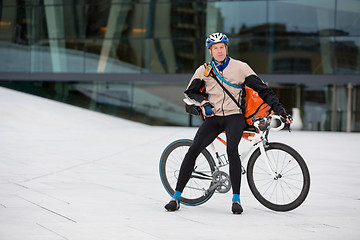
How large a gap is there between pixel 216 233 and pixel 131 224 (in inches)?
31.5

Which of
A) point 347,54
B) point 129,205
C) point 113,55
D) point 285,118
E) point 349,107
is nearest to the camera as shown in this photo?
point 285,118

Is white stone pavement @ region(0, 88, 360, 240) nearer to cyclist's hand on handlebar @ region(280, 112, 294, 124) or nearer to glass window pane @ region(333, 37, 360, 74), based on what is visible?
cyclist's hand on handlebar @ region(280, 112, 294, 124)

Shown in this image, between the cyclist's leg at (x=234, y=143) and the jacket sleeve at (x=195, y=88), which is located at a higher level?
the jacket sleeve at (x=195, y=88)

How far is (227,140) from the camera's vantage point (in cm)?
533

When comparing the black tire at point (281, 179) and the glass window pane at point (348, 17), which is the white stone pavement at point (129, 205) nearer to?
the black tire at point (281, 179)

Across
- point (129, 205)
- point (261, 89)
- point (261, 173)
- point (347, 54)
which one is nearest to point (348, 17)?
point (347, 54)

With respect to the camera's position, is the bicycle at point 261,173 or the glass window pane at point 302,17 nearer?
the bicycle at point 261,173

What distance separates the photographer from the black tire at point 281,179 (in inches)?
204

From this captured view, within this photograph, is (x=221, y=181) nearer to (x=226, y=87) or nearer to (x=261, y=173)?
(x=261, y=173)

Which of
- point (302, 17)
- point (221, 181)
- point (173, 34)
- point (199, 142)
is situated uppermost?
point (302, 17)

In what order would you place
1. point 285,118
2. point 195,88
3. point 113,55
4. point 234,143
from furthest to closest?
point 113,55, point 195,88, point 234,143, point 285,118

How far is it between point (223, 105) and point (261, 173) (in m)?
0.75

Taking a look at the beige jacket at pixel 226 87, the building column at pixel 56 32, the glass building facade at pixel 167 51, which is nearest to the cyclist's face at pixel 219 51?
the beige jacket at pixel 226 87

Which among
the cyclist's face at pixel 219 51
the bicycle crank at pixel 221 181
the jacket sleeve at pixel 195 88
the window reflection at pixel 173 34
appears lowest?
the bicycle crank at pixel 221 181
